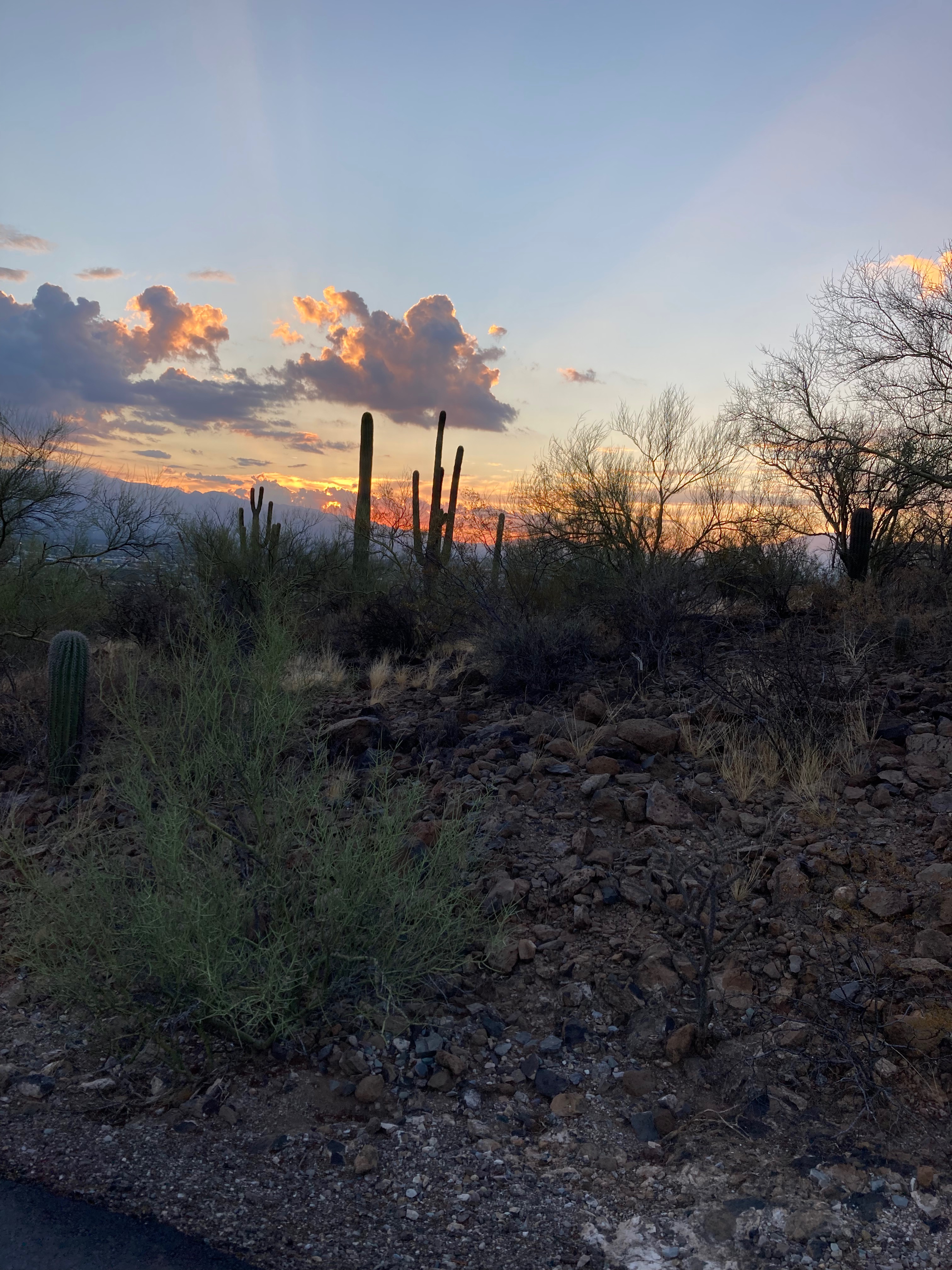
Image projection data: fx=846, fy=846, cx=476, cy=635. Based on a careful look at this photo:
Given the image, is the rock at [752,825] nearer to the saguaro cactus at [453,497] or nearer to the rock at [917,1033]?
the rock at [917,1033]

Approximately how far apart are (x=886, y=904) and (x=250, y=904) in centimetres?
341

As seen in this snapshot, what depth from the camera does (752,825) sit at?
5633 mm

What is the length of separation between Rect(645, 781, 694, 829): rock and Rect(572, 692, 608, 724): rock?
5.31 ft

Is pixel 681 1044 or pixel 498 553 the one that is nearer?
pixel 681 1044

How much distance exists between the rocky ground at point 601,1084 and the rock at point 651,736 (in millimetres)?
1057

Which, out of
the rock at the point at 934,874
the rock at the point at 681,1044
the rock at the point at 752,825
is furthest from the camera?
the rock at the point at 752,825

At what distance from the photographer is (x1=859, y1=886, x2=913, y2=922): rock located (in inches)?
181

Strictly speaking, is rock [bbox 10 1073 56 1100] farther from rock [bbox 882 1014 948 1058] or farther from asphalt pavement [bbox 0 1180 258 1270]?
rock [bbox 882 1014 948 1058]

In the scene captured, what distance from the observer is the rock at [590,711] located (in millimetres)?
7602

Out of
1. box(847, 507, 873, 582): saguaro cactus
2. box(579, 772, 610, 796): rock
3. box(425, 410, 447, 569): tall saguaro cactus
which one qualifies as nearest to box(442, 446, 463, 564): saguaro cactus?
box(425, 410, 447, 569): tall saguaro cactus

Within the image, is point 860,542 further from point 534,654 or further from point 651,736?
point 651,736

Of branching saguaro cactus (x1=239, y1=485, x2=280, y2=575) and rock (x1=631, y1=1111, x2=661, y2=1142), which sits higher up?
branching saguaro cactus (x1=239, y1=485, x2=280, y2=575)

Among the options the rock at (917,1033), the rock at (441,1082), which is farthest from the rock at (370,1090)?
the rock at (917,1033)

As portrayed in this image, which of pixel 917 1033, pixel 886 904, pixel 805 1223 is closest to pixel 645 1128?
pixel 805 1223
